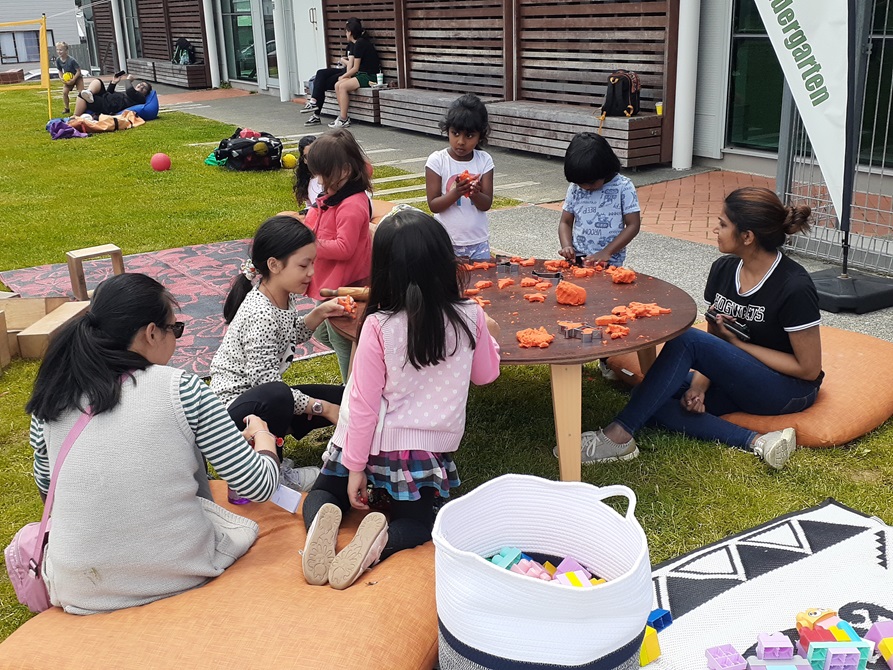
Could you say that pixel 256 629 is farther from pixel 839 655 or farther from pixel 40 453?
pixel 839 655

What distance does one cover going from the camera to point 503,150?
12.5m

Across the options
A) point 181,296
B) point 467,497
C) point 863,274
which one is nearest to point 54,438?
point 467,497

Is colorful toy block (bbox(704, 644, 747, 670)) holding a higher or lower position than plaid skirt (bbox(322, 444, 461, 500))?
lower

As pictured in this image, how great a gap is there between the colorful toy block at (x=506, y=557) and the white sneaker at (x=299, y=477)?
4.21 feet

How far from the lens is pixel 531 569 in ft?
8.55

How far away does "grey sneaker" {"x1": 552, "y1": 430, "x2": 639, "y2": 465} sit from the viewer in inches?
154

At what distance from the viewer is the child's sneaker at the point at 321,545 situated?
2.77 metres

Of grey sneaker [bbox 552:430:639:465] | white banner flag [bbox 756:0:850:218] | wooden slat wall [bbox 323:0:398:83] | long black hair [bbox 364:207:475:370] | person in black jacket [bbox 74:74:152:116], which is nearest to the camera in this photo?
long black hair [bbox 364:207:475:370]

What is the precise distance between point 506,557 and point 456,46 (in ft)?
40.6

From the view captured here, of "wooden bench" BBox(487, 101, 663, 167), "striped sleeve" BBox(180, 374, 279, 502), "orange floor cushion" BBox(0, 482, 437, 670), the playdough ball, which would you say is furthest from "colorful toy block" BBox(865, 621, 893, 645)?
the playdough ball

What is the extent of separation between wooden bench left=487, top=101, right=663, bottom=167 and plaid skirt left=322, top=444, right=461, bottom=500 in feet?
25.4

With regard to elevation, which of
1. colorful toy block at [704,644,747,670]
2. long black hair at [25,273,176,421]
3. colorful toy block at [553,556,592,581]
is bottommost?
colorful toy block at [704,644,747,670]

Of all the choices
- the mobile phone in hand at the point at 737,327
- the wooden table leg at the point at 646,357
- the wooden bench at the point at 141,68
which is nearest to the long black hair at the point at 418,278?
the mobile phone in hand at the point at 737,327

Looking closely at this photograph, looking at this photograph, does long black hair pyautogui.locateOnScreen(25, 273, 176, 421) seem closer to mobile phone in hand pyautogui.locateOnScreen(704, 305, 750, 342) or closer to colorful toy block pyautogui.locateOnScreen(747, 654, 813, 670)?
colorful toy block pyautogui.locateOnScreen(747, 654, 813, 670)
